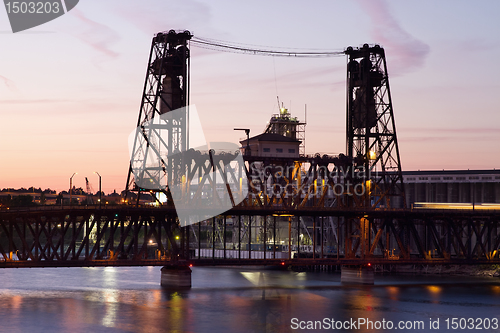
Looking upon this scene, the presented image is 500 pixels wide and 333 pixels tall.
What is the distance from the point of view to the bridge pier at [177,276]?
92.2m

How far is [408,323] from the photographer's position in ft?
221

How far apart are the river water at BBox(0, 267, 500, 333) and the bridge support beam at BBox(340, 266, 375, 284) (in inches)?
70.4

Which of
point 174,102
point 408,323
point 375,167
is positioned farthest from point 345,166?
point 408,323

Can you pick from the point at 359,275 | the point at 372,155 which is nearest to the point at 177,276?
the point at 359,275

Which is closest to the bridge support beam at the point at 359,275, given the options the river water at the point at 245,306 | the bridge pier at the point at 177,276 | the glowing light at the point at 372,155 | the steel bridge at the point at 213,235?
the steel bridge at the point at 213,235

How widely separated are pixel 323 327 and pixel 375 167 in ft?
142

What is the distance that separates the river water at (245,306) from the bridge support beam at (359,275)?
1787 mm

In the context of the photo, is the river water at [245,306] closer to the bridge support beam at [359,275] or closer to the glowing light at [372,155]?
the bridge support beam at [359,275]

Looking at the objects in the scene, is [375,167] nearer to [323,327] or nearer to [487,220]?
[487,220]

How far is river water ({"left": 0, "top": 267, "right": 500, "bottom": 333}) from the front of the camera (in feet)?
210

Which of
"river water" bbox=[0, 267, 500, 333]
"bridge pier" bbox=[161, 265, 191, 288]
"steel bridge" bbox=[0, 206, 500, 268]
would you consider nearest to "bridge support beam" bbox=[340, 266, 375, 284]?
"steel bridge" bbox=[0, 206, 500, 268]

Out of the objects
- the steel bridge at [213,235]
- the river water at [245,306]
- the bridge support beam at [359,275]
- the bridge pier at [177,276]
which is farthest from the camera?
the bridge support beam at [359,275]

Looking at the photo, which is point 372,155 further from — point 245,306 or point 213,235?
point 245,306

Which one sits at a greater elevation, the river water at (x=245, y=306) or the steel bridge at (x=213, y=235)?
the steel bridge at (x=213, y=235)
